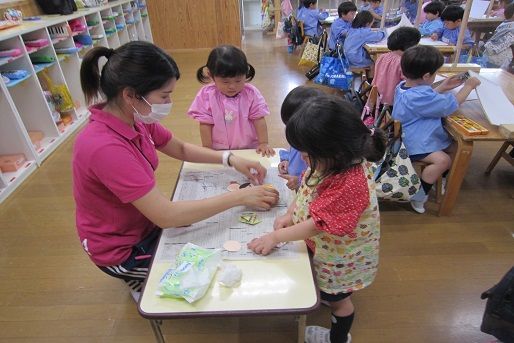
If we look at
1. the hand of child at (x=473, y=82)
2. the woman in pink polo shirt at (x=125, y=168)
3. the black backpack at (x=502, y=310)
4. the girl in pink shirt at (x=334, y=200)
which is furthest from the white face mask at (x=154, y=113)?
the hand of child at (x=473, y=82)

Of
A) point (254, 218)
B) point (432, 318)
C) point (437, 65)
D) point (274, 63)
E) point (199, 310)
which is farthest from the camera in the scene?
point (274, 63)

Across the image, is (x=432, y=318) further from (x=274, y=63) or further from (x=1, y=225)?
(x=274, y=63)

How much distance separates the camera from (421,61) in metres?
1.91

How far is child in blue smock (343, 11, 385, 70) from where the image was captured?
350 cm

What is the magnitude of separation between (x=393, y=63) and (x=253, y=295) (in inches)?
96.2

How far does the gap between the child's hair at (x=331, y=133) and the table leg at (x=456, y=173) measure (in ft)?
3.87

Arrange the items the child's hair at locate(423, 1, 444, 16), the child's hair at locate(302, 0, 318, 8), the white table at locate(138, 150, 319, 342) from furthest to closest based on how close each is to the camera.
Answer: the child's hair at locate(302, 0, 318, 8)
the child's hair at locate(423, 1, 444, 16)
the white table at locate(138, 150, 319, 342)

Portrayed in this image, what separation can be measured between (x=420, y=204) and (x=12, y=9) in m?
3.90

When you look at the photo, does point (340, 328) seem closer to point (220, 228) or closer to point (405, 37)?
point (220, 228)

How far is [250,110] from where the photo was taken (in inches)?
64.7

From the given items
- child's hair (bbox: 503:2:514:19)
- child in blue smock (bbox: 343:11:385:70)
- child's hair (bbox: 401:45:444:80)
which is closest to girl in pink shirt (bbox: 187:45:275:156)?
child's hair (bbox: 401:45:444:80)

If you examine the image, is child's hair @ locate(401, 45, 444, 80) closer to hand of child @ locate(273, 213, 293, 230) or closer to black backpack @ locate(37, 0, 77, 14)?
hand of child @ locate(273, 213, 293, 230)

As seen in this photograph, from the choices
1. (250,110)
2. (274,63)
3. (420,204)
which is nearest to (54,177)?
(250,110)

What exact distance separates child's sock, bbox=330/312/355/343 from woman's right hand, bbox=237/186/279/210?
0.51m
